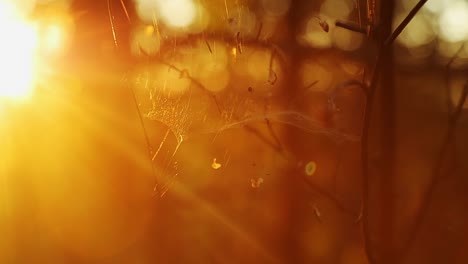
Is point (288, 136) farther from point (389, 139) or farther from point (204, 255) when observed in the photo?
point (204, 255)

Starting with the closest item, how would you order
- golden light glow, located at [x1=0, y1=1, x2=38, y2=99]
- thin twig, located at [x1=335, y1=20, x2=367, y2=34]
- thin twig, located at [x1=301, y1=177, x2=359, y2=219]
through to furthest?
thin twig, located at [x1=335, y1=20, x2=367, y2=34] → thin twig, located at [x1=301, y1=177, x2=359, y2=219] → golden light glow, located at [x1=0, y1=1, x2=38, y2=99]

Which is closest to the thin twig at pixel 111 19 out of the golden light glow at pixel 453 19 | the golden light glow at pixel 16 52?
the golden light glow at pixel 16 52

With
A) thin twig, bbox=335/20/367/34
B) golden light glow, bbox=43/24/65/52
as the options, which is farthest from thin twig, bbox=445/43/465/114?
golden light glow, bbox=43/24/65/52

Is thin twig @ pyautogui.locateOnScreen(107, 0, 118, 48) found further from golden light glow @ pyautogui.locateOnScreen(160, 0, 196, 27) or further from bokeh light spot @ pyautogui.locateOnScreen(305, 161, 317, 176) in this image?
bokeh light spot @ pyautogui.locateOnScreen(305, 161, 317, 176)

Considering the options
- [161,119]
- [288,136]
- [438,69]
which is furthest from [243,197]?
[438,69]

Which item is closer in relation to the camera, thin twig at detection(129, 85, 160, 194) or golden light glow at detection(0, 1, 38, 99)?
thin twig at detection(129, 85, 160, 194)

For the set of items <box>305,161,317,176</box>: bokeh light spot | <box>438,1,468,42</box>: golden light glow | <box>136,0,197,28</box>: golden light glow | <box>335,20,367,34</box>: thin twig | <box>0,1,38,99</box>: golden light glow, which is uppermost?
<box>335,20,367,34</box>: thin twig

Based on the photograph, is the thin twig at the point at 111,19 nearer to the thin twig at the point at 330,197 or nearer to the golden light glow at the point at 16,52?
the golden light glow at the point at 16,52
